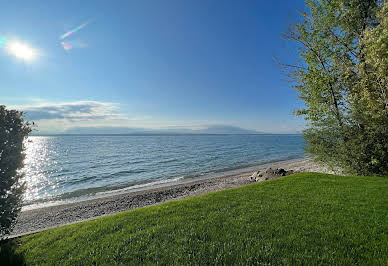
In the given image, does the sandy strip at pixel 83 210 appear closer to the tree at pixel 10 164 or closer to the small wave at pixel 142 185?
the small wave at pixel 142 185

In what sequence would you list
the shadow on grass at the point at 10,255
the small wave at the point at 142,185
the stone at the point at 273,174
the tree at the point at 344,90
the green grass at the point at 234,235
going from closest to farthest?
the green grass at the point at 234,235 → the shadow on grass at the point at 10,255 → the tree at the point at 344,90 → the stone at the point at 273,174 → the small wave at the point at 142,185

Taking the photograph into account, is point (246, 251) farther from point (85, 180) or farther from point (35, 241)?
point (85, 180)

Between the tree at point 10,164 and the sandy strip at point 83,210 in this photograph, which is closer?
the tree at point 10,164

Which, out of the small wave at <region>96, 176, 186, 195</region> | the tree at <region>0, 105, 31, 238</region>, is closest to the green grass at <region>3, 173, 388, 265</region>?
the tree at <region>0, 105, 31, 238</region>

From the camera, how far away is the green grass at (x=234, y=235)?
3.92 metres

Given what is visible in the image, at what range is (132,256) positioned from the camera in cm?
413

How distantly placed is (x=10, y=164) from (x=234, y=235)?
776 cm

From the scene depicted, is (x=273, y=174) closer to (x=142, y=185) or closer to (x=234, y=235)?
(x=234, y=235)

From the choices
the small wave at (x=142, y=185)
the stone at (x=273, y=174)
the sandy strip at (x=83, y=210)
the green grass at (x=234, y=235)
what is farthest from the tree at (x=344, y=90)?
the small wave at (x=142, y=185)

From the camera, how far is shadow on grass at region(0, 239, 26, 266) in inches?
177

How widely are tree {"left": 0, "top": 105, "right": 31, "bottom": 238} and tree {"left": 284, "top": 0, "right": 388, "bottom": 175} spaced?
1879 centimetres

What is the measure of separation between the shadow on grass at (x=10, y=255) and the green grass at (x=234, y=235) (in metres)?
0.10

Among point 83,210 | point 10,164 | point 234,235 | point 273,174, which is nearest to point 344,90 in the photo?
point 273,174

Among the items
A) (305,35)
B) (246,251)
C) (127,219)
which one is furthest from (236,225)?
(305,35)
